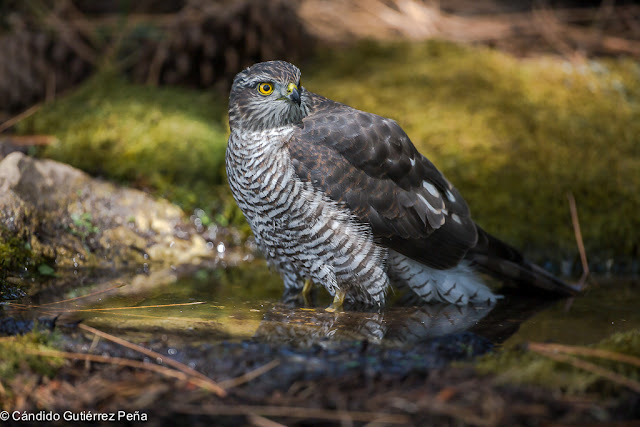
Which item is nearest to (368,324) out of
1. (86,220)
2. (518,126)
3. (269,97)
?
(269,97)

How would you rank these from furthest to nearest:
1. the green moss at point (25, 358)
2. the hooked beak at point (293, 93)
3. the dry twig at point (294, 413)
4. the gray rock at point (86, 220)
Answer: the gray rock at point (86, 220) < the hooked beak at point (293, 93) < the green moss at point (25, 358) < the dry twig at point (294, 413)

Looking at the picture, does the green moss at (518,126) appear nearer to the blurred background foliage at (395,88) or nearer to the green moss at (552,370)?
the blurred background foliage at (395,88)

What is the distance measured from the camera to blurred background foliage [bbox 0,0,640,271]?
491 centimetres

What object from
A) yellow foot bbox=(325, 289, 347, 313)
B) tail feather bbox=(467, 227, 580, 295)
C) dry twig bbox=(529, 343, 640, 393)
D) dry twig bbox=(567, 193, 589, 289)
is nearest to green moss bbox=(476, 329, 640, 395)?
dry twig bbox=(529, 343, 640, 393)

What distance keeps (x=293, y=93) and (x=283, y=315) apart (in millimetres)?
1274

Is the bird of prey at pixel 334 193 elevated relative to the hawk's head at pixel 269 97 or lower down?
lower down

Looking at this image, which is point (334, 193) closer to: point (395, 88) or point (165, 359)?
point (165, 359)

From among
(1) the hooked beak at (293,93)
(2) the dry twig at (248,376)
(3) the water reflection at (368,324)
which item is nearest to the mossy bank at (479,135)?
(3) the water reflection at (368,324)

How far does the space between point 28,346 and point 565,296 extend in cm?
327

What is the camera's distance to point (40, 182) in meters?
4.15

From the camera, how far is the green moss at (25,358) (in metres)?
2.21

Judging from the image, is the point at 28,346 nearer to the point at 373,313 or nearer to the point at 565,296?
the point at 373,313

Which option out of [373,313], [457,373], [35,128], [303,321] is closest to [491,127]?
[373,313]

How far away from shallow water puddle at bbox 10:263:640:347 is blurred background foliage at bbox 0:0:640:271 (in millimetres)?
1000
